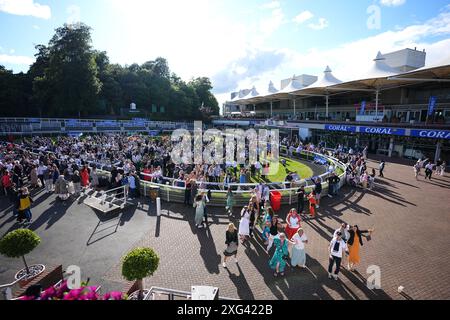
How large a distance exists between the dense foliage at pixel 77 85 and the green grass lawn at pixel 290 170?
37469mm

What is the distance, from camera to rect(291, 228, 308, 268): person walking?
7.04 m

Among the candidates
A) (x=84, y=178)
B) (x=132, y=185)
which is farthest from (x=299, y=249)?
(x=84, y=178)

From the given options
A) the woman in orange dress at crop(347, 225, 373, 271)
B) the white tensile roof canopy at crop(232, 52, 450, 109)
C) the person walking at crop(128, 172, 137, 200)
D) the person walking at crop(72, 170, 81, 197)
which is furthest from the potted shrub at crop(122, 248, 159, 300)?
the white tensile roof canopy at crop(232, 52, 450, 109)

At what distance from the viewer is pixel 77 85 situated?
41.1m

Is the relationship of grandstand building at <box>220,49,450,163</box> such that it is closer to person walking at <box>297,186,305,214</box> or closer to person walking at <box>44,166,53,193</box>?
person walking at <box>297,186,305,214</box>

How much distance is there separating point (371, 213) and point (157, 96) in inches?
2366

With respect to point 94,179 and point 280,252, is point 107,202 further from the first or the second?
point 280,252

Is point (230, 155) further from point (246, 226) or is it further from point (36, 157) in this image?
point (36, 157)

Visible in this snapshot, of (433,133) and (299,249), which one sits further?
(433,133)

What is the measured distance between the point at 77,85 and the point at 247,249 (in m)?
44.8

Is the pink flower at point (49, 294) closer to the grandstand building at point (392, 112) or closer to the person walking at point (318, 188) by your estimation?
the person walking at point (318, 188)

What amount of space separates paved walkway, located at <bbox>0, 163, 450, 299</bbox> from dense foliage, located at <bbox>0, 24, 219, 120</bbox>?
3661 cm

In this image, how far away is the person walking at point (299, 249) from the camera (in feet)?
23.1

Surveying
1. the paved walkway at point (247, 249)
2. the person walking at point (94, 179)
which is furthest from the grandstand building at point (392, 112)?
the person walking at point (94, 179)
